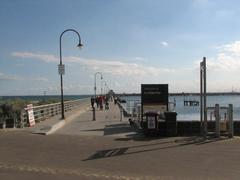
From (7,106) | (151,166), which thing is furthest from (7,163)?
(7,106)

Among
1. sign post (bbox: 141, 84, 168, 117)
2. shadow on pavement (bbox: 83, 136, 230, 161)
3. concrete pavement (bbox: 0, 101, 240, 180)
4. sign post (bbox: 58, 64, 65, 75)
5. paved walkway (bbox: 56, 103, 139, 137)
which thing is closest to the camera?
concrete pavement (bbox: 0, 101, 240, 180)

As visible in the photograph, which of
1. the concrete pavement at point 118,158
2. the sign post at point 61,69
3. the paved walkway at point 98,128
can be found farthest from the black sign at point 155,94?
the sign post at point 61,69

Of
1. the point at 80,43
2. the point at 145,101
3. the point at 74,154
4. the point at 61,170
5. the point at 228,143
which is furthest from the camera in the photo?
the point at 80,43

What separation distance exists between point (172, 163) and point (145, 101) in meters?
13.9

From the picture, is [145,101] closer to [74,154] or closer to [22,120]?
[22,120]

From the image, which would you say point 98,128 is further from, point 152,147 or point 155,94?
point 152,147

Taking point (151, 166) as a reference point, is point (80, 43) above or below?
above

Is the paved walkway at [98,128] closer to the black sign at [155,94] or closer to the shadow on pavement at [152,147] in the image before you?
the black sign at [155,94]

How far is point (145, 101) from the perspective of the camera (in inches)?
1069

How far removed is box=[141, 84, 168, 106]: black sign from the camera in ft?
89.1

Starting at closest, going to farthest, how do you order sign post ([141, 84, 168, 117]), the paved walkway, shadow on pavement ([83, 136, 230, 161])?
1. shadow on pavement ([83, 136, 230, 161])
2. the paved walkway
3. sign post ([141, 84, 168, 117])

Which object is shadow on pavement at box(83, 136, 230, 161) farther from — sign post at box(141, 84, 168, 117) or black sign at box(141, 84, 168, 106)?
black sign at box(141, 84, 168, 106)

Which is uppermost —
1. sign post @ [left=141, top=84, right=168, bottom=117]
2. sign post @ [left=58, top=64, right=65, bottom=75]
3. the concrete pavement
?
sign post @ [left=58, top=64, right=65, bottom=75]

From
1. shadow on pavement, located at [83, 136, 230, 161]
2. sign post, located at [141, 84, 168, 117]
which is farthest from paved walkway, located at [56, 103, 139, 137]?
shadow on pavement, located at [83, 136, 230, 161]
